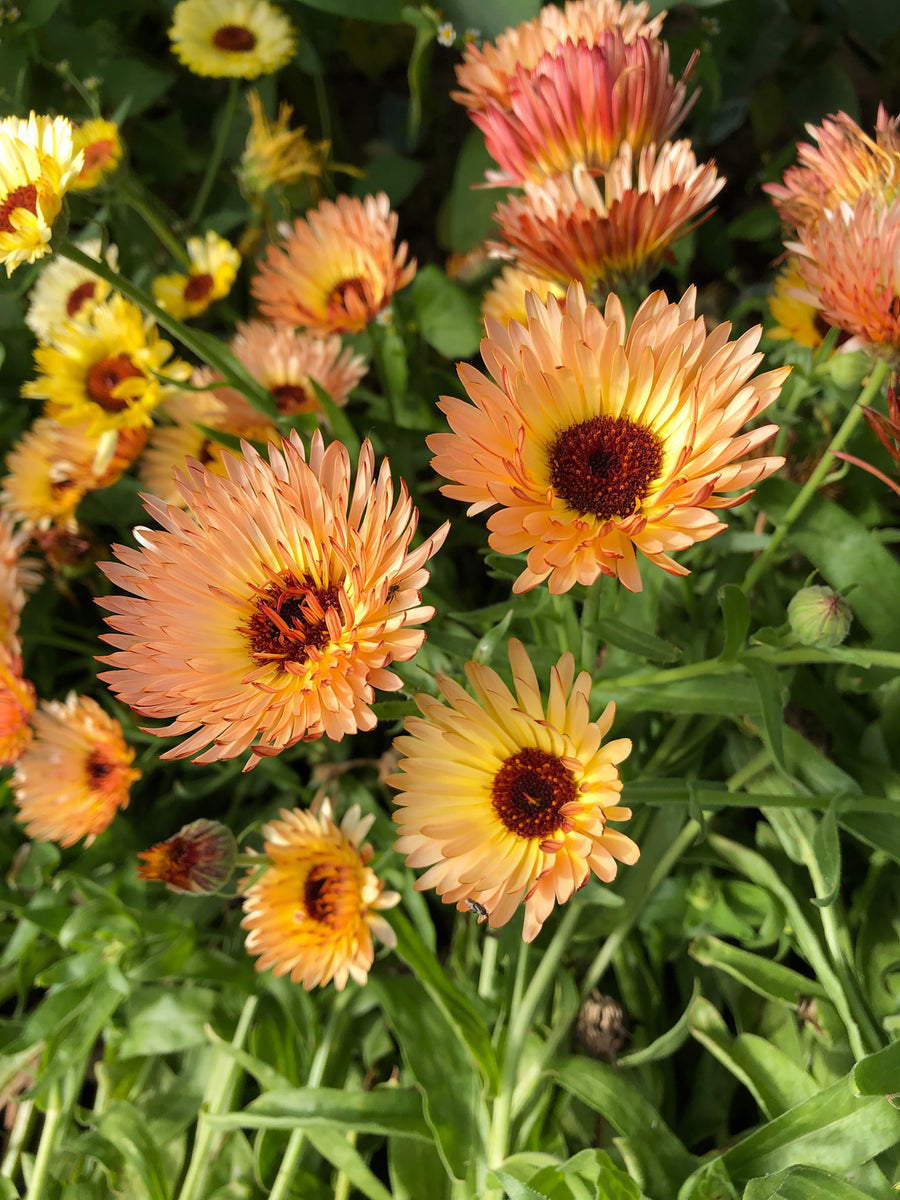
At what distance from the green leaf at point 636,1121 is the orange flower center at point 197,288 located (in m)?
1.16

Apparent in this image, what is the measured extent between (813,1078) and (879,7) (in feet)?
5.18

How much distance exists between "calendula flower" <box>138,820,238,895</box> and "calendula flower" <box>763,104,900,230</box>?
0.85 m

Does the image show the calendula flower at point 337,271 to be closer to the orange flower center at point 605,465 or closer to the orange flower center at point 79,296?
the orange flower center at point 79,296

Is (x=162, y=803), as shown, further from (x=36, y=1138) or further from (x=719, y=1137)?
(x=719, y=1137)

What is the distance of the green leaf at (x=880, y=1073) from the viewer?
30.0 inches

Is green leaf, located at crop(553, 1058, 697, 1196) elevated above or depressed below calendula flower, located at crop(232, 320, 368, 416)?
below

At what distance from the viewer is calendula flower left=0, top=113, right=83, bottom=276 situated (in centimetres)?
76

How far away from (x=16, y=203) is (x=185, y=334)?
0.18 m

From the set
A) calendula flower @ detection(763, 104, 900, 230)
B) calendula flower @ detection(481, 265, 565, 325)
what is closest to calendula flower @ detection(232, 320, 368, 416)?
calendula flower @ detection(481, 265, 565, 325)

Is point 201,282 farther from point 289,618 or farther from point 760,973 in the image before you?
point 760,973

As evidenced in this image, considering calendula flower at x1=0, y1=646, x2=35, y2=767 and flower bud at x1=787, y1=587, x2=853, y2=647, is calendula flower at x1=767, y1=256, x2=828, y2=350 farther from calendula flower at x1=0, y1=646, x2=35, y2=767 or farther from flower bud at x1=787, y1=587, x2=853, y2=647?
calendula flower at x1=0, y1=646, x2=35, y2=767

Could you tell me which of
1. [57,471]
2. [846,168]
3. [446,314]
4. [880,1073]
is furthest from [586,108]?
[880,1073]

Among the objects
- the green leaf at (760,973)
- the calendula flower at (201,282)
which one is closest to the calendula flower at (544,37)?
the calendula flower at (201,282)

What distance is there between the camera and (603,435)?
717 millimetres
